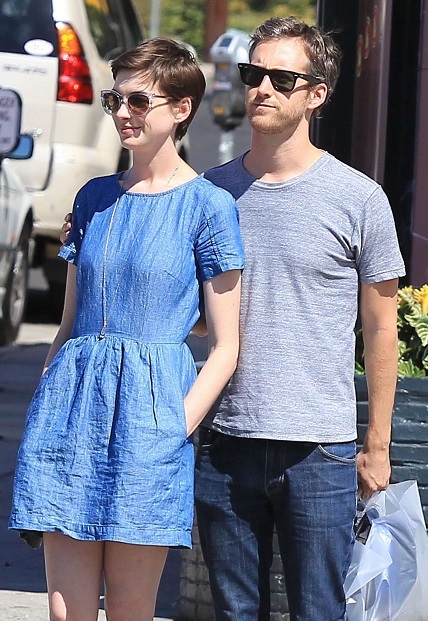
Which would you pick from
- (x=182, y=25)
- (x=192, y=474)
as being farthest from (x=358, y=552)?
(x=182, y=25)

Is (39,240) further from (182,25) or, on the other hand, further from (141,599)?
(182,25)

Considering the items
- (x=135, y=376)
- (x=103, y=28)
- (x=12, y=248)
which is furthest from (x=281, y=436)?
(x=103, y=28)

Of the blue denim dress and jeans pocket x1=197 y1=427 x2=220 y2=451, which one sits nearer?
the blue denim dress

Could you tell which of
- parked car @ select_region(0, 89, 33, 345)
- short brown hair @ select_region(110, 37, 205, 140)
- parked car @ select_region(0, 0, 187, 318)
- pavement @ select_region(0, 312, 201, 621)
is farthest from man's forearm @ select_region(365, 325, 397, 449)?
parked car @ select_region(0, 0, 187, 318)

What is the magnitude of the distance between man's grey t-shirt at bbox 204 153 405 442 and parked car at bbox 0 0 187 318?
6.10m

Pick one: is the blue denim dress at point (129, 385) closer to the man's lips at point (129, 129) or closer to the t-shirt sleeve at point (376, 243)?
the man's lips at point (129, 129)

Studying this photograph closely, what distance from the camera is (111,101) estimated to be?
116 inches

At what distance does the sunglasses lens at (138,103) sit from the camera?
2916 mm

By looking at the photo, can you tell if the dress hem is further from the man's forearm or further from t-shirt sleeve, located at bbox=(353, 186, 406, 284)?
t-shirt sleeve, located at bbox=(353, 186, 406, 284)

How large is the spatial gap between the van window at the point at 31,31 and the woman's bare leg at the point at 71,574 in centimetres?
637

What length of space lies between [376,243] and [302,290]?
0.66 ft

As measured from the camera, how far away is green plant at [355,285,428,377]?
4.11 meters

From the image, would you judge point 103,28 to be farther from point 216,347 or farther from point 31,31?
point 216,347

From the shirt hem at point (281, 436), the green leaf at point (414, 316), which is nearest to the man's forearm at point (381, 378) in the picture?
the shirt hem at point (281, 436)
